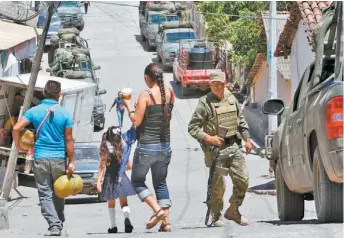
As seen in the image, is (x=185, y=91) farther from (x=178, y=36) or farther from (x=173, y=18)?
(x=173, y=18)

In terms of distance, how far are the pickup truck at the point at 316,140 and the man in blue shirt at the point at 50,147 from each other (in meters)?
2.38

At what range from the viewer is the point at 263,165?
105 ft

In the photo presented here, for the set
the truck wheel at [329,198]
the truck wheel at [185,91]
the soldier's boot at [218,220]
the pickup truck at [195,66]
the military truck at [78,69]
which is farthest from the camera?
the truck wheel at [185,91]

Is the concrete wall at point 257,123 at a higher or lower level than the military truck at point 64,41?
lower

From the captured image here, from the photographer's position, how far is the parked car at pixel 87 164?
961 inches

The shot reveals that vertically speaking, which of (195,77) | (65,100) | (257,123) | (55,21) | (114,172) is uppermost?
(114,172)

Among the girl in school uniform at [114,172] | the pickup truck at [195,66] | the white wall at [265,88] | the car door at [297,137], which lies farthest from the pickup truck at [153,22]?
the car door at [297,137]

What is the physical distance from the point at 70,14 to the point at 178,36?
10.6 metres

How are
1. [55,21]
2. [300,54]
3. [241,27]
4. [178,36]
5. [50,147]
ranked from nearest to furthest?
1. [50,147]
2. [300,54]
3. [241,27]
4. [178,36]
5. [55,21]

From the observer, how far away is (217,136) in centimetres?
1111

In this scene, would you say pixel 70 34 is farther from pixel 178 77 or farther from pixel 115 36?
pixel 115 36

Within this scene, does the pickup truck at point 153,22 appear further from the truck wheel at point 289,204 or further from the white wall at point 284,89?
the truck wheel at point 289,204

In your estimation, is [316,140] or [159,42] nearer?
[316,140]

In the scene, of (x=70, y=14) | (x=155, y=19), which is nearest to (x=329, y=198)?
(x=155, y=19)
